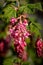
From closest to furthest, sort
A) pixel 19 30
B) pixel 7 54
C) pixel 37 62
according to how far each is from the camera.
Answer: pixel 19 30, pixel 7 54, pixel 37 62

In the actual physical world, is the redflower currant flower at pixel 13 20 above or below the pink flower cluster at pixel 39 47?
above

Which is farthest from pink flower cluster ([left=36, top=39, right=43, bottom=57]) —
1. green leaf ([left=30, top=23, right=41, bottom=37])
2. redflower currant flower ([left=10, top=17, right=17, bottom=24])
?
redflower currant flower ([left=10, top=17, right=17, bottom=24])

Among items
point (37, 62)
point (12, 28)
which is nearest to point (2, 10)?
point (12, 28)

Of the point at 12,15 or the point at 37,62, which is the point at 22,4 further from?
the point at 37,62

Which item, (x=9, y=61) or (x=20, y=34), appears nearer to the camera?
(x=20, y=34)

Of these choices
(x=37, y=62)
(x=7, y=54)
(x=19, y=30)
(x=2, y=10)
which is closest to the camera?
(x=19, y=30)

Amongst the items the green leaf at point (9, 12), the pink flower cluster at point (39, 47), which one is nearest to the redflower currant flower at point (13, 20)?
the green leaf at point (9, 12)

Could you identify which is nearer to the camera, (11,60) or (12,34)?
(12,34)

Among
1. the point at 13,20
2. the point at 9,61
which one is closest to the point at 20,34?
the point at 13,20

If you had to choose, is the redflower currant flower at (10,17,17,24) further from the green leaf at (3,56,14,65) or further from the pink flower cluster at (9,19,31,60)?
the green leaf at (3,56,14,65)

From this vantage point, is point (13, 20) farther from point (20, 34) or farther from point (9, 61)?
point (9, 61)

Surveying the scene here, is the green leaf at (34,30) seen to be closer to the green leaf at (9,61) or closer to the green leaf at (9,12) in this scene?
the green leaf at (9,12)
